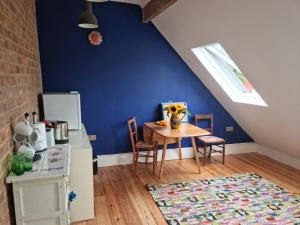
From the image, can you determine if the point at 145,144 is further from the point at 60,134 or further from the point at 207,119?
the point at 60,134

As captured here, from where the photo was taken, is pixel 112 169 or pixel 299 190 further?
pixel 112 169

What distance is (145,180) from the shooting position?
11.8 feet

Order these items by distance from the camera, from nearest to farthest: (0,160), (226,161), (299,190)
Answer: (0,160) < (299,190) < (226,161)

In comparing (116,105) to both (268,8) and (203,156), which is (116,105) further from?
(268,8)

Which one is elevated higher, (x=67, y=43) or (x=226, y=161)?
(x=67, y=43)

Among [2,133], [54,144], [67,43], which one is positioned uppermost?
[67,43]

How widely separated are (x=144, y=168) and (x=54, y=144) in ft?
6.16

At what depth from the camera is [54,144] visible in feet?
8.14

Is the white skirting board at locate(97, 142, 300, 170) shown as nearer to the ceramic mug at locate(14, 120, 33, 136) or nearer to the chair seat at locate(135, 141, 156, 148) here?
the chair seat at locate(135, 141, 156, 148)

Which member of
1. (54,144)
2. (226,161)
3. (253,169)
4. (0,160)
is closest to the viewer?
(0,160)

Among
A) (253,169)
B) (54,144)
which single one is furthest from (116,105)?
(253,169)

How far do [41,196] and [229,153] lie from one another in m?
3.82

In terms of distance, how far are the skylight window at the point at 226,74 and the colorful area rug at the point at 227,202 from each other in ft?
4.16

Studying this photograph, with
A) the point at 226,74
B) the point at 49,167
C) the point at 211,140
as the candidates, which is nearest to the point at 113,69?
the point at 226,74
